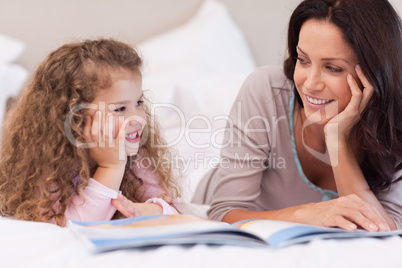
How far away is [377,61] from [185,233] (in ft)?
2.02

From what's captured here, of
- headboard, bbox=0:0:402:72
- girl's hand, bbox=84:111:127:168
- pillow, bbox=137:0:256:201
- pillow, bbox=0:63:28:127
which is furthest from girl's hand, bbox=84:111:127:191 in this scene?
headboard, bbox=0:0:402:72

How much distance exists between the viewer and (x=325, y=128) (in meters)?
1.32

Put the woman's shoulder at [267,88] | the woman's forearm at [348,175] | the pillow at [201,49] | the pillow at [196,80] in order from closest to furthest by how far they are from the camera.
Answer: the woman's forearm at [348,175] → the woman's shoulder at [267,88] → the pillow at [196,80] → the pillow at [201,49]

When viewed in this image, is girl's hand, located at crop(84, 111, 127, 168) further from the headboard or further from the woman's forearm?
the headboard

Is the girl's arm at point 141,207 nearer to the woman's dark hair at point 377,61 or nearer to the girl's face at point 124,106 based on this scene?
the girl's face at point 124,106

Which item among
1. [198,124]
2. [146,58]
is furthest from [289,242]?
[146,58]

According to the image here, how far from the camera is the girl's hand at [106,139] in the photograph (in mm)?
1156

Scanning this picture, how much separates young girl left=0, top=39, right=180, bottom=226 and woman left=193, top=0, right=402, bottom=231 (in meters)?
0.29

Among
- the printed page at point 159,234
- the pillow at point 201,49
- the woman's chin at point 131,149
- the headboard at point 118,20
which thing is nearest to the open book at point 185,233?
the printed page at point 159,234

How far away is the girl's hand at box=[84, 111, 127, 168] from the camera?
3.79 ft

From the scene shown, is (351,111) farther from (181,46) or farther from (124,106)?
(181,46)

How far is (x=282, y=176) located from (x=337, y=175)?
0.20 meters

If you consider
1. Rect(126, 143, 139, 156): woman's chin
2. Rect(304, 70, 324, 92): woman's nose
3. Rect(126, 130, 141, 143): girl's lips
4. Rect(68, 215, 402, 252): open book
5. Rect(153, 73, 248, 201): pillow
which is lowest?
Rect(153, 73, 248, 201): pillow

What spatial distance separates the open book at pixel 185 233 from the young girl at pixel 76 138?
0.19 m
